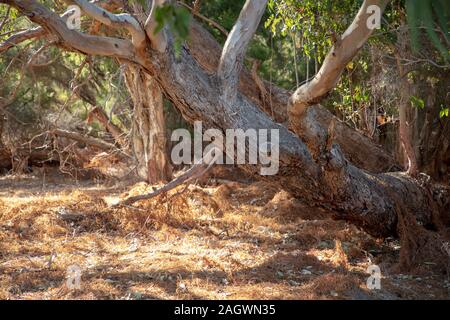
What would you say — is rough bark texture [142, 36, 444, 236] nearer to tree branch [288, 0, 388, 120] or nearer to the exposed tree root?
the exposed tree root

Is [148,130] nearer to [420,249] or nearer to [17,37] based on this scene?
[17,37]

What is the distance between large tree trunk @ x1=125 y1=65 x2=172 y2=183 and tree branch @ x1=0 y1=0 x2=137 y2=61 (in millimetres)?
4106

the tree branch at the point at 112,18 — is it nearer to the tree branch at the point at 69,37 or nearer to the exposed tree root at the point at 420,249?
the tree branch at the point at 69,37

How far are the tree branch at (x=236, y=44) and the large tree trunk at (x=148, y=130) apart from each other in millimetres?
→ 3770

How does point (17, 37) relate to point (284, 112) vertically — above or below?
above

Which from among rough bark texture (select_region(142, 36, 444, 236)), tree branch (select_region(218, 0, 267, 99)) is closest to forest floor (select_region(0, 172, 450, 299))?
rough bark texture (select_region(142, 36, 444, 236))

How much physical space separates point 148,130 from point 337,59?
550 cm

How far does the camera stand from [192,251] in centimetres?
671

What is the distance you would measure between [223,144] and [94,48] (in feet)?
5.43

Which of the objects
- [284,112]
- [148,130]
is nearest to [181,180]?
[284,112]

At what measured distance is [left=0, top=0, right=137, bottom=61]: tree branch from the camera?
5105 mm

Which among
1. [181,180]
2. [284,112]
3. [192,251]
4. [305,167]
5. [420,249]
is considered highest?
[284,112]

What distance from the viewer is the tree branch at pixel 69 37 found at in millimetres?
5105

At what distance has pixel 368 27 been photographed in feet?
16.5
